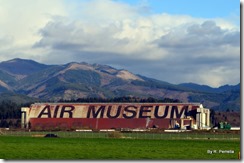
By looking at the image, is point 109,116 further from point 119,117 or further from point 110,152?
point 110,152

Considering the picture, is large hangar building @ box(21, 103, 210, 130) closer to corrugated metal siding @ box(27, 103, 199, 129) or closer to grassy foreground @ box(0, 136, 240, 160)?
corrugated metal siding @ box(27, 103, 199, 129)

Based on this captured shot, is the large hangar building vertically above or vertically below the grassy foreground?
above

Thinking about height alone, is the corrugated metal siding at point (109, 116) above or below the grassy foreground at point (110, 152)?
above

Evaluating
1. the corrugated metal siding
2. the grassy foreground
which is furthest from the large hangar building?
the grassy foreground

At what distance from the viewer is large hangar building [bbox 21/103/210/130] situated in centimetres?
16262

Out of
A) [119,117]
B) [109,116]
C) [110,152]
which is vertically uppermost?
[109,116]

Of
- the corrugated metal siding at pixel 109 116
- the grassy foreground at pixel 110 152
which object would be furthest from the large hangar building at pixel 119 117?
the grassy foreground at pixel 110 152

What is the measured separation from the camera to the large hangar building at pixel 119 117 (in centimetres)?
16262

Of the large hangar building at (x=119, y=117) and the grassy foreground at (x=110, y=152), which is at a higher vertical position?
the large hangar building at (x=119, y=117)

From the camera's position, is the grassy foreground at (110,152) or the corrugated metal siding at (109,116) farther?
the corrugated metal siding at (109,116)

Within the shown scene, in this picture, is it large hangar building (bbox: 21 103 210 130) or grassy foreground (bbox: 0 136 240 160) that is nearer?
grassy foreground (bbox: 0 136 240 160)

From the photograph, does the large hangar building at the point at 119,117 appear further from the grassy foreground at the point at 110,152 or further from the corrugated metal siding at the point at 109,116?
the grassy foreground at the point at 110,152

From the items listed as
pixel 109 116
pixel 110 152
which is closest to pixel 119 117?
pixel 109 116

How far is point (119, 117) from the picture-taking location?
163m
